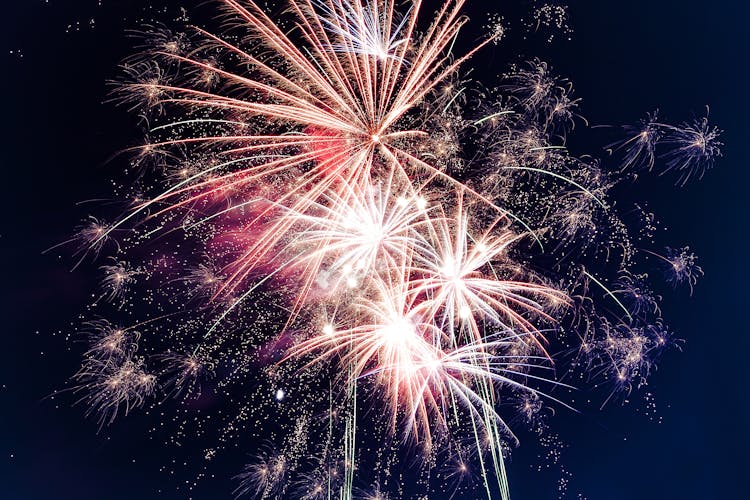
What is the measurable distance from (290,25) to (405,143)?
1.71 metres

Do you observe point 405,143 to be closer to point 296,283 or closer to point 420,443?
point 296,283

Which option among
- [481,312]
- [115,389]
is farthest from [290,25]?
[115,389]

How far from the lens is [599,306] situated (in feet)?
15.5

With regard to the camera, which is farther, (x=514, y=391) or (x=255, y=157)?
(x=514, y=391)

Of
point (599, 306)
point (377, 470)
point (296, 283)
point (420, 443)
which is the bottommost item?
point (377, 470)

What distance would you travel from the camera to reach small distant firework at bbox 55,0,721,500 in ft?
13.4

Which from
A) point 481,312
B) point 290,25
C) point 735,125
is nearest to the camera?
point 290,25

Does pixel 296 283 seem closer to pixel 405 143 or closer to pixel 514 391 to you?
pixel 405 143

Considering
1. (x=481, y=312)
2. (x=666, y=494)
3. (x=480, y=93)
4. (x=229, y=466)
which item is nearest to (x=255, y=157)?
(x=480, y=93)

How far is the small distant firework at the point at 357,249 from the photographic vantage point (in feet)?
13.4

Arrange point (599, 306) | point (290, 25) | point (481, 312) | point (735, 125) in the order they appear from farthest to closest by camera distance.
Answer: point (735, 125), point (599, 306), point (481, 312), point (290, 25)

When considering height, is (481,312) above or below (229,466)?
above

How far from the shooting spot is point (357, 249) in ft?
13.5

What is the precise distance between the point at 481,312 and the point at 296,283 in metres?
2.07
